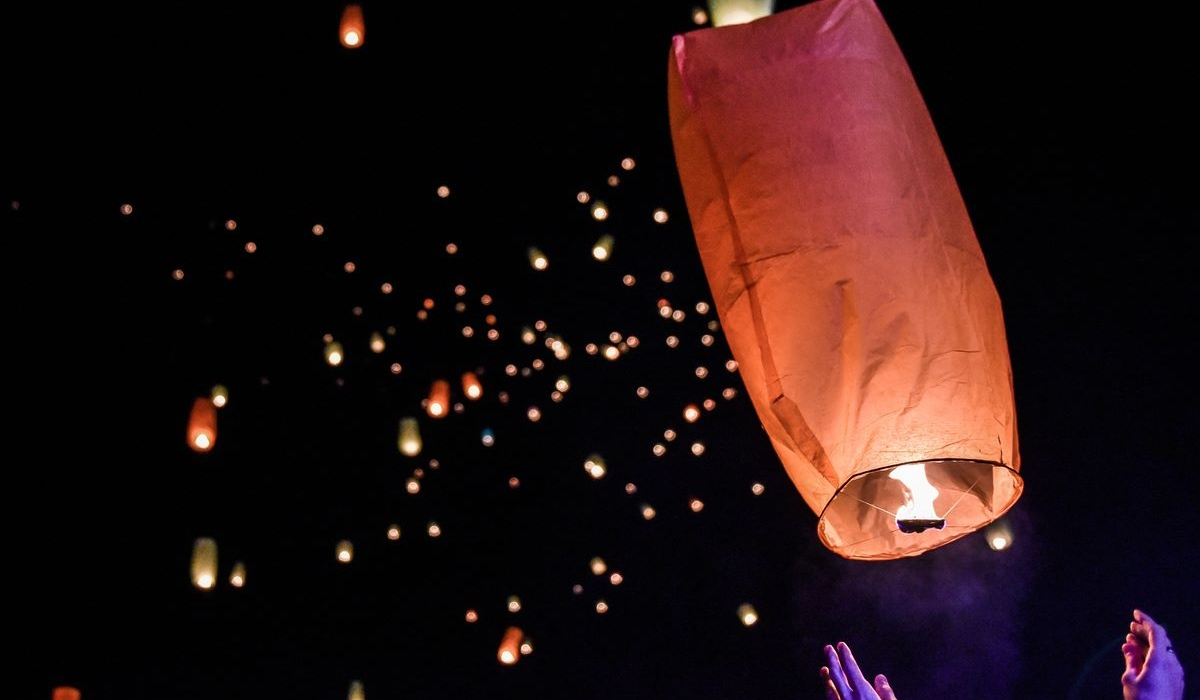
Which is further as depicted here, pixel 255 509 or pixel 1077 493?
pixel 255 509

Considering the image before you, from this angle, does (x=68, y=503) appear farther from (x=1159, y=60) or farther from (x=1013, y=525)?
(x=1159, y=60)

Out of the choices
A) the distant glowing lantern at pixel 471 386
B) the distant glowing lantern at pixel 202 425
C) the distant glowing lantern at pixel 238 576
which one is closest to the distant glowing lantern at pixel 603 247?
the distant glowing lantern at pixel 471 386

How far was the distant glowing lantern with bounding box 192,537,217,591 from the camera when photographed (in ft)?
9.36

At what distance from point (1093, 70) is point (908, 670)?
5.54 feet

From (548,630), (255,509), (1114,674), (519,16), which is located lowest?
(1114,674)

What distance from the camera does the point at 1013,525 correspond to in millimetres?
2641

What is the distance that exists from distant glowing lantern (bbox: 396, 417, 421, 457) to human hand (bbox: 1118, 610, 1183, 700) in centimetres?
200

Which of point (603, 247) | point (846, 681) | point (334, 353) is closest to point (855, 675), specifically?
point (846, 681)

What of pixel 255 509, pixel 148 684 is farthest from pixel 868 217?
pixel 148 684

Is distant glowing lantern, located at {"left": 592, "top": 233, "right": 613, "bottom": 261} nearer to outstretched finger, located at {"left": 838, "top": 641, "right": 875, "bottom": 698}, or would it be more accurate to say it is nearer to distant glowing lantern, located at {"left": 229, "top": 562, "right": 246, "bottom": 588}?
distant glowing lantern, located at {"left": 229, "top": 562, "right": 246, "bottom": 588}

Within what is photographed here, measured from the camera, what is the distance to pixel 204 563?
2.86 meters

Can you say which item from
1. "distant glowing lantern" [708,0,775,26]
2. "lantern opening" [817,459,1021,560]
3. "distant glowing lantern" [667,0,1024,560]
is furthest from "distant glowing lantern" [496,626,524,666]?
"distant glowing lantern" [708,0,775,26]

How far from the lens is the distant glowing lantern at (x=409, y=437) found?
2916 mm

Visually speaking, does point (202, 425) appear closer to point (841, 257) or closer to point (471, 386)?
point (471, 386)
